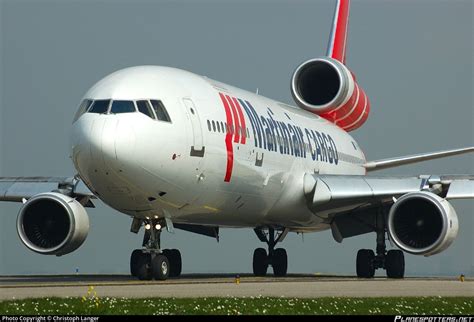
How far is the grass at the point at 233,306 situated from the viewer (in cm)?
1456

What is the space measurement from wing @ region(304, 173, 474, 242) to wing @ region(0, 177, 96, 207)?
5.95m

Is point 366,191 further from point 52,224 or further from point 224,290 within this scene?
point 224,290

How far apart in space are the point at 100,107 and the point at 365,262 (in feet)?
36.2

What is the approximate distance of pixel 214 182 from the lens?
23.9 metres

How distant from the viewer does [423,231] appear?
26.8 m

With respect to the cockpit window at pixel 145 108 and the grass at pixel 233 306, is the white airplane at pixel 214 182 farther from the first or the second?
the grass at pixel 233 306

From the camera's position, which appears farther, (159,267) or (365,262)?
(365,262)

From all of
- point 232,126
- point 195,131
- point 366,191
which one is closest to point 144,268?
point 195,131

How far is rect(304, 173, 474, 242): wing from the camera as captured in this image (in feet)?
92.2

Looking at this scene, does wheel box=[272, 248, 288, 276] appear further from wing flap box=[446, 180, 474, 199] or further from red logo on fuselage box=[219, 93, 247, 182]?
red logo on fuselage box=[219, 93, 247, 182]

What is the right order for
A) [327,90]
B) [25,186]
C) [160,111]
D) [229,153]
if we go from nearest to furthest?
[160,111] → [229,153] → [25,186] → [327,90]

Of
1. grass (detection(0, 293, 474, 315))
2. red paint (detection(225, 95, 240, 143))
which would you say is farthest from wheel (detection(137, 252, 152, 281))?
grass (detection(0, 293, 474, 315))

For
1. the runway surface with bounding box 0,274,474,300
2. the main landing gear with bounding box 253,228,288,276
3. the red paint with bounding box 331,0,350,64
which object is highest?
the red paint with bounding box 331,0,350,64

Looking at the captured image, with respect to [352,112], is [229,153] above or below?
below
